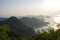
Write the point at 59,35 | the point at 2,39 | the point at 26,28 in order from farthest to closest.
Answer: the point at 26,28, the point at 59,35, the point at 2,39

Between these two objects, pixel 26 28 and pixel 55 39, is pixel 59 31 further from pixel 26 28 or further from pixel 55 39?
pixel 26 28

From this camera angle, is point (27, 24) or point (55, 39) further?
point (27, 24)

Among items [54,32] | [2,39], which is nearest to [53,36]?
[54,32]

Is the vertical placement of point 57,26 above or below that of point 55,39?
above

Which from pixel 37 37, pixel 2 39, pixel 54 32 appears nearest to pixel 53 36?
pixel 54 32

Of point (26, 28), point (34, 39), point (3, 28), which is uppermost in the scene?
point (3, 28)

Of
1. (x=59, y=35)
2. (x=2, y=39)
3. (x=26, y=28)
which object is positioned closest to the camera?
(x=2, y=39)

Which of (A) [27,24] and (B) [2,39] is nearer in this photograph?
(B) [2,39]

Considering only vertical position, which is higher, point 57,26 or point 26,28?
point 57,26

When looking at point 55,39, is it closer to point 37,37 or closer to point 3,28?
point 37,37
